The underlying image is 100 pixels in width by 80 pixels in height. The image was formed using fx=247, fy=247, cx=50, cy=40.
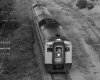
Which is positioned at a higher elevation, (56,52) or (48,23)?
(48,23)

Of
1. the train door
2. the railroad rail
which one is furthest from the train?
the railroad rail

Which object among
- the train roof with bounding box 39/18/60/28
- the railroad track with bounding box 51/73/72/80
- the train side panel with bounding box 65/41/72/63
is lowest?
the railroad track with bounding box 51/73/72/80

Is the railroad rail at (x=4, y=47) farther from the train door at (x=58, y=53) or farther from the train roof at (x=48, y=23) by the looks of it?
the train door at (x=58, y=53)

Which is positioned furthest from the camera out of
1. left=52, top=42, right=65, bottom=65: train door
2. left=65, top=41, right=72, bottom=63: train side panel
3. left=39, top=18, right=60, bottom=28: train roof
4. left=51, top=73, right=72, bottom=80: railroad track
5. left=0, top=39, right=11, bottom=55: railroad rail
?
left=0, top=39, right=11, bottom=55: railroad rail

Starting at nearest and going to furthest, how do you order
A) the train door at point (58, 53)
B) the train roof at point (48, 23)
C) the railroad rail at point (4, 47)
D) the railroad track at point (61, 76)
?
the train door at point (58, 53), the railroad track at point (61, 76), the train roof at point (48, 23), the railroad rail at point (4, 47)

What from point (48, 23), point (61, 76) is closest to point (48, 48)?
point (61, 76)

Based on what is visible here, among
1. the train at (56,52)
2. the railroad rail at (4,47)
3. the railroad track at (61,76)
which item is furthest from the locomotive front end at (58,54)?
the railroad rail at (4,47)

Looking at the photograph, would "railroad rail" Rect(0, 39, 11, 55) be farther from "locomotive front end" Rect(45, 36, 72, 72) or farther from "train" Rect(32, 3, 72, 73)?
"locomotive front end" Rect(45, 36, 72, 72)

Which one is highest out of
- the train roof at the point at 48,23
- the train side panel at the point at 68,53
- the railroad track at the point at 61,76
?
the train roof at the point at 48,23

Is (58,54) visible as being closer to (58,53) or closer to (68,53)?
(58,53)

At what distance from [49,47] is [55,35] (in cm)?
108

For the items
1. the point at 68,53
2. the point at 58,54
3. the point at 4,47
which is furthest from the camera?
the point at 4,47

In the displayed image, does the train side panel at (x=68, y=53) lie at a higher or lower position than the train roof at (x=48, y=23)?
lower

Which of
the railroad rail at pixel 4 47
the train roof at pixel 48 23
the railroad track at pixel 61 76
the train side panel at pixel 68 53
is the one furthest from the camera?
the railroad rail at pixel 4 47
